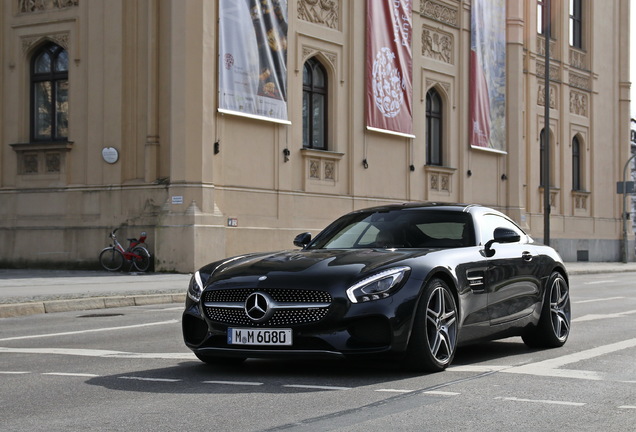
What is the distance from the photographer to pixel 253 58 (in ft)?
94.5

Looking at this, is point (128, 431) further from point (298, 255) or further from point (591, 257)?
point (591, 257)

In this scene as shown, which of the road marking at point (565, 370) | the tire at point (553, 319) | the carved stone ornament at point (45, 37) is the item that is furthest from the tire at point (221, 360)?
the carved stone ornament at point (45, 37)

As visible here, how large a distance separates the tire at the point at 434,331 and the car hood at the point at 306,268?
337mm

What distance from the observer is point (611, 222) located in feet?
165

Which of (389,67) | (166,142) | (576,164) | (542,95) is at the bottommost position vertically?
(166,142)

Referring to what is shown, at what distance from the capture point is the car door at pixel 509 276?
9.45 meters

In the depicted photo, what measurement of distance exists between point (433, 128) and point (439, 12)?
397cm

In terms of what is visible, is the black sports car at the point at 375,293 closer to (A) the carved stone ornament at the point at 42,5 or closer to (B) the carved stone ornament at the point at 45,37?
(B) the carved stone ornament at the point at 45,37

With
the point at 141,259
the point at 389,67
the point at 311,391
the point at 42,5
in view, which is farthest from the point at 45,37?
the point at 311,391

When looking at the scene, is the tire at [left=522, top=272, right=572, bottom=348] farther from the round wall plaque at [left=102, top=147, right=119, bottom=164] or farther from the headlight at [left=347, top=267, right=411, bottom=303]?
the round wall plaque at [left=102, top=147, right=119, bottom=164]

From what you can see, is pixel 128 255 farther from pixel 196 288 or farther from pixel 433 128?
pixel 196 288

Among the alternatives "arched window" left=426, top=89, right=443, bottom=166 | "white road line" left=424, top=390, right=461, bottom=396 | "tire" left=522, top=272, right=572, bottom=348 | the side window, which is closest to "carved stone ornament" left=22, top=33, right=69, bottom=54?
"arched window" left=426, top=89, right=443, bottom=166

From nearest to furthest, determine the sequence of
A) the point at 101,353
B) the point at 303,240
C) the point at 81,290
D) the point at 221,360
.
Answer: the point at 221,360
the point at 303,240
the point at 101,353
the point at 81,290

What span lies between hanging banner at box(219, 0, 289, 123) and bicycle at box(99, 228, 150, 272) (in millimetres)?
3930
